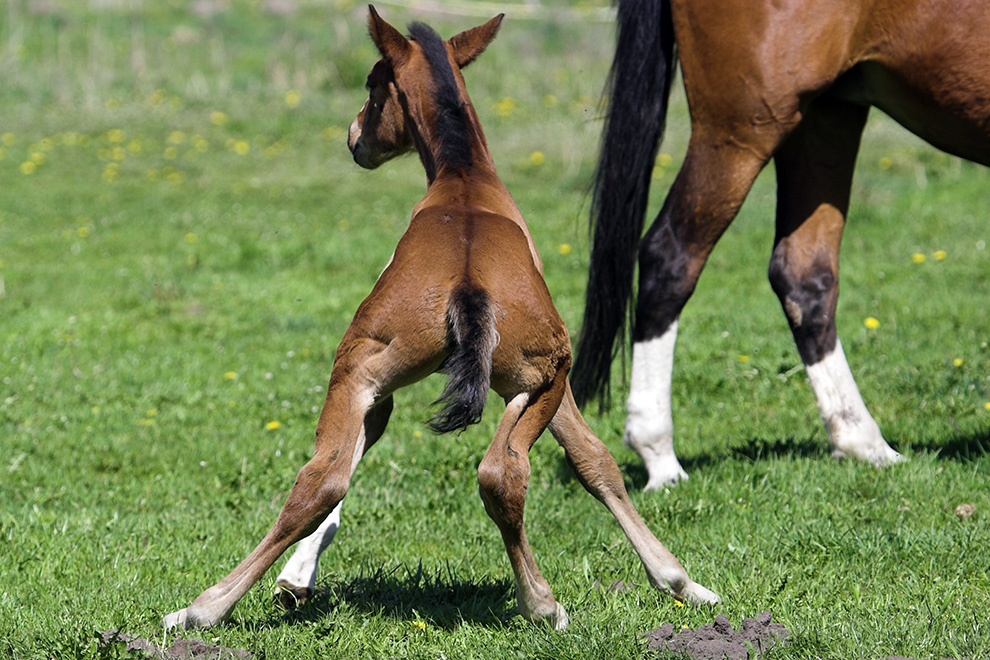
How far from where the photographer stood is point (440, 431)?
2949 millimetres

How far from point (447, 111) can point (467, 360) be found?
1.05m

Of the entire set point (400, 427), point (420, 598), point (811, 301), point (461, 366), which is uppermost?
point (461, 366)

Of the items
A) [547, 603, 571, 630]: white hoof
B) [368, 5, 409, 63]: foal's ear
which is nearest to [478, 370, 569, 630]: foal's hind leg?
[547, 603, 571, 630]: white hoof

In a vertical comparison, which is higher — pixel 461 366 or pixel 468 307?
pixel 468 307

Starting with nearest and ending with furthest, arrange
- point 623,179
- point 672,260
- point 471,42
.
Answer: point 471,42 < point 672,260 < point 623,179

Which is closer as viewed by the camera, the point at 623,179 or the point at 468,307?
the point at 468,307

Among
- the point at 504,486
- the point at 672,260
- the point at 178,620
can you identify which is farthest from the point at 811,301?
the point at 178,620

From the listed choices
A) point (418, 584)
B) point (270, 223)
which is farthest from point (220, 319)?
point (418, 584)

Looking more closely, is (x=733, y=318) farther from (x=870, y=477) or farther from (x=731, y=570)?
(x=731, y=570)

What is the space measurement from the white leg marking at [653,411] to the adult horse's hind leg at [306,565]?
5.11 feet

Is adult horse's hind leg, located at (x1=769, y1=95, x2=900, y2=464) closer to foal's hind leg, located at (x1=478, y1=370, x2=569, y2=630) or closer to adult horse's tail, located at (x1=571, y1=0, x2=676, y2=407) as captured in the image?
adult horse's tail, located at (x1=571, y1=0, x2=676, y2=407)

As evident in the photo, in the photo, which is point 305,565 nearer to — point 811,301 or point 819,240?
point 811,301

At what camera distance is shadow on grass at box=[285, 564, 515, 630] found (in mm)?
3461

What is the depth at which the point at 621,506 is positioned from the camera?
350 cm
